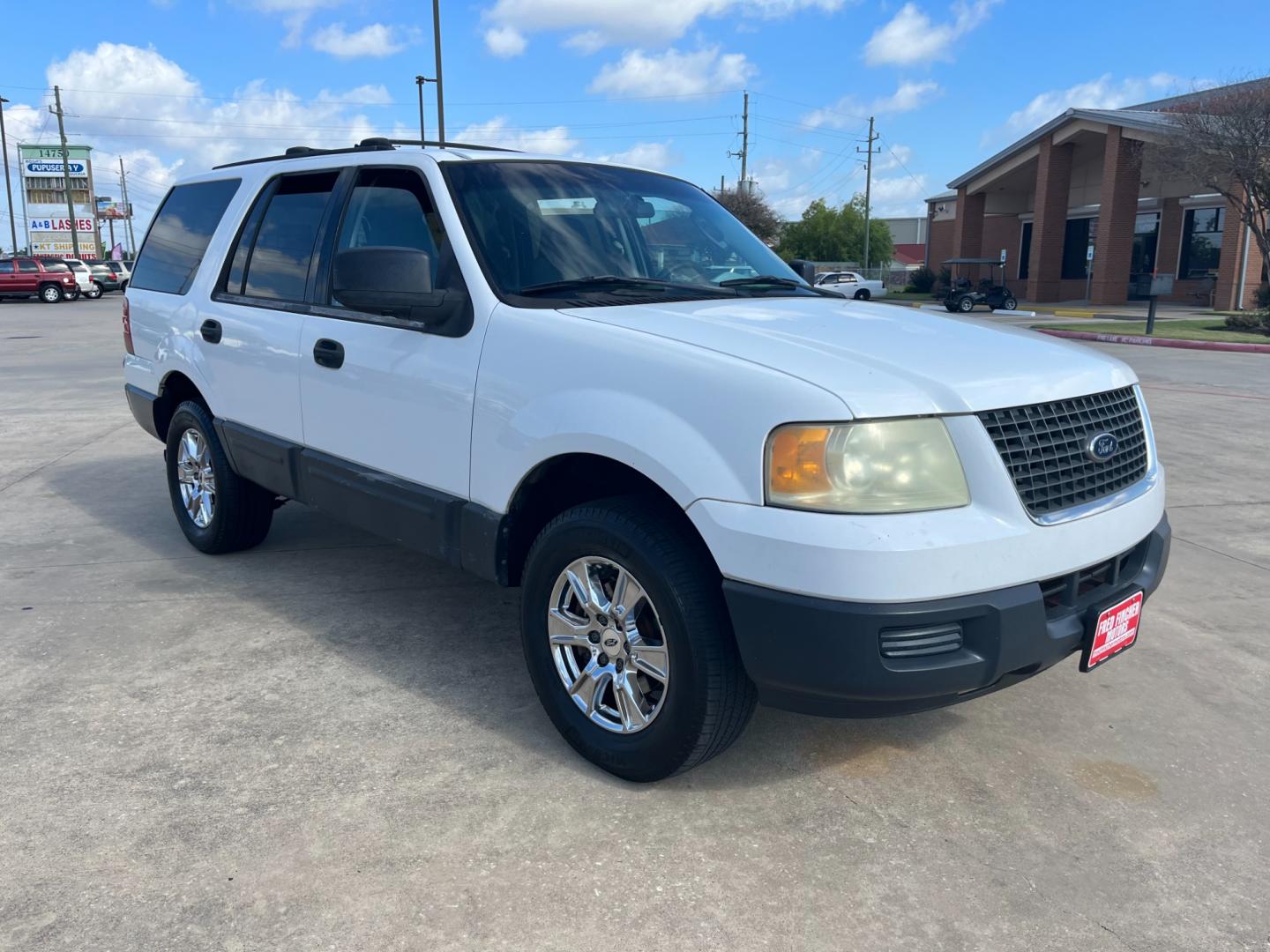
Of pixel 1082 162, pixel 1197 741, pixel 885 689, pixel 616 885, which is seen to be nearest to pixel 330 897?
pixel 616 885

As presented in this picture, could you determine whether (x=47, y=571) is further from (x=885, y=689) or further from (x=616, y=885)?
(x=885, y=689)

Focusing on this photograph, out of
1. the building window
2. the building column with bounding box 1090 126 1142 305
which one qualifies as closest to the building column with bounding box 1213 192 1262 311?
the building column with bounding box 1090 126 1142 305

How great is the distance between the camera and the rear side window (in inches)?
171

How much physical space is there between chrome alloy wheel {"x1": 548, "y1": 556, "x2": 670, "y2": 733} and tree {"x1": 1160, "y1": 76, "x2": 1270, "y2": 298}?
84.5 ft

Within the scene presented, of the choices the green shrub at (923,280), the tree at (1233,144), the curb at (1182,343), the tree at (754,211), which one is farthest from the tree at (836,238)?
the curb at (1182,343)

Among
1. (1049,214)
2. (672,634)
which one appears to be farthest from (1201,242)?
(672,634)

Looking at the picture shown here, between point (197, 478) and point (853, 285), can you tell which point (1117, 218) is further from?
point (197, 478)

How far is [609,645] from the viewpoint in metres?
3.07

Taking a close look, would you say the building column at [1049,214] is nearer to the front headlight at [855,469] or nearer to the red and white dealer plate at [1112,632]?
the red and white dealer plate at [1112,632]

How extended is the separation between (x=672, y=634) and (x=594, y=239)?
1.62 metres

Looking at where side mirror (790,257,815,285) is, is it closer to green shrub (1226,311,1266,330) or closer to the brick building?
green shrub (1226,311,1266,330)

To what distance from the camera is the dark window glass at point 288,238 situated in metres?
4.34

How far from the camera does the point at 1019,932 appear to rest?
2.46 meters

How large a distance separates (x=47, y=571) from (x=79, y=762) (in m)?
2.40
